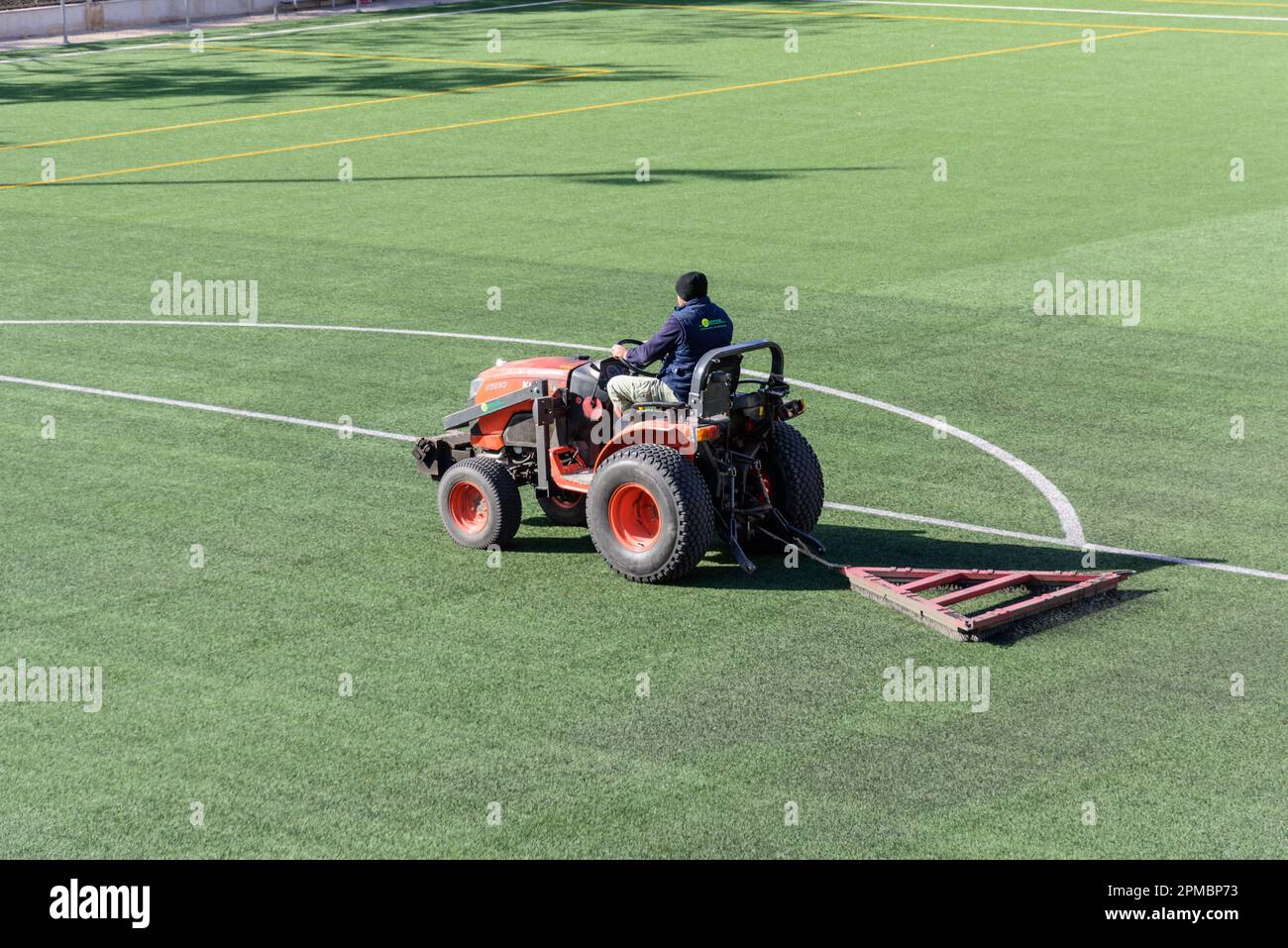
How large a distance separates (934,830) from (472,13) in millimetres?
50251

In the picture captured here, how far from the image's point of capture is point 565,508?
1361cm

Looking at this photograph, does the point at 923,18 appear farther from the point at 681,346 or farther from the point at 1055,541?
the point at 681,346

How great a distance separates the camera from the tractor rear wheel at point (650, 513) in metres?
12.0

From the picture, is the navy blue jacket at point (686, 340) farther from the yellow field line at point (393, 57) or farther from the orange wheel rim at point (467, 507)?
the yellow field line at point (393, 57)

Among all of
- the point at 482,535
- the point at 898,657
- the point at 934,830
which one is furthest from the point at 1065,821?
the point at 482,535

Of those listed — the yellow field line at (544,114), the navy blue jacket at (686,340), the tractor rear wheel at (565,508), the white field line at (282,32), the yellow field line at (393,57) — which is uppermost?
the white field line at (282,32)

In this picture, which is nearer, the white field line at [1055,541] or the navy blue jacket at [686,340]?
the navy blue jacket at [686,340]

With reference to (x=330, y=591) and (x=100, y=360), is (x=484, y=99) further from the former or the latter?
(x=330, y=591)

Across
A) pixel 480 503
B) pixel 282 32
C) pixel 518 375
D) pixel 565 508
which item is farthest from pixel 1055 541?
pixel 282 32

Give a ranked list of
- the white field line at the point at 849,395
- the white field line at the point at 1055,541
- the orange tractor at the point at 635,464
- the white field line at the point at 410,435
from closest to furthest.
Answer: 1. the orange tractor at the point at 635,464
2. the white field line at the point at 1055,541
3. the white field line at the point at 410,435
4. the white field line at the point at 849,395

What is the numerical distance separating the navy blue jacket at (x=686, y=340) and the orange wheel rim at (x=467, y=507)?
1703 mm

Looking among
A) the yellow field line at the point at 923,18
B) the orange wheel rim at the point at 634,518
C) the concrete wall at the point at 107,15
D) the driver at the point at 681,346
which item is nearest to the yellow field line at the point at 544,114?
the yellow field line at the point at 923,18

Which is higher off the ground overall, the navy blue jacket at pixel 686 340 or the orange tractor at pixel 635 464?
the navy blue jacket at pixel 686 340

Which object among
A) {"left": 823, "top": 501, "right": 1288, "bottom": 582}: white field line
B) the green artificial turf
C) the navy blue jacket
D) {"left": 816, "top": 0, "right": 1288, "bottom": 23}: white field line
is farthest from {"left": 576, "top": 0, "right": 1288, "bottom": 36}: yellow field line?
the navy blue jacket
